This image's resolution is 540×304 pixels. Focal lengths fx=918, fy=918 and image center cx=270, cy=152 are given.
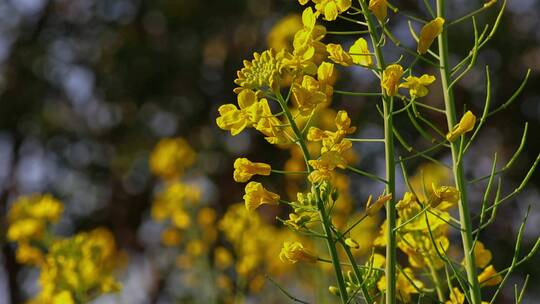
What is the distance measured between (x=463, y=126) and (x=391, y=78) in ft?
0.47

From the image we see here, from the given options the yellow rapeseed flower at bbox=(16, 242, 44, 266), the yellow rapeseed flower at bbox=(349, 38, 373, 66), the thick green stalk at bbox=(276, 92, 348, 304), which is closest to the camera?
the thick green stalk at bbox=(276, 92, 348, 304)

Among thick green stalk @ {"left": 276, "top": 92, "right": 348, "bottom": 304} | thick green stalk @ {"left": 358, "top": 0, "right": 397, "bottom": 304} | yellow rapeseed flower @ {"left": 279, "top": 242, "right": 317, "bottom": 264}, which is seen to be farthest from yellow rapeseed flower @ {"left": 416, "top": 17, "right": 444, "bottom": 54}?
yellow rapeseed flower @ {"left": 279, "top": 242, "right": 317, "bottom": 264}

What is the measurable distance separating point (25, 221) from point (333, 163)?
1931mm

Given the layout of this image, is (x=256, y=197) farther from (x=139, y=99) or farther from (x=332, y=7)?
(x=139, y=99)

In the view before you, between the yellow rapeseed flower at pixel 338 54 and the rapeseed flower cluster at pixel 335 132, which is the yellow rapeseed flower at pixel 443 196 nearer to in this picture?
the rapeseed flower cluster at pixel 335 132

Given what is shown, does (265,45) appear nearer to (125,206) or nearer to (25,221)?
(125,206)

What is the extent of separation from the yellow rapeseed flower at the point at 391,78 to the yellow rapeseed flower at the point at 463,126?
0.12 m

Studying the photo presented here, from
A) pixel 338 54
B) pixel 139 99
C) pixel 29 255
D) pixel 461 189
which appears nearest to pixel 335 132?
pixel 338 54

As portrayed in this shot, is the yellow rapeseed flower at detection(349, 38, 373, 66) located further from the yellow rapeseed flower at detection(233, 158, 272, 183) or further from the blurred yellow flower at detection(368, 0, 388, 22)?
the yellow rapeseed flower at detection(233, 158, 272, 183)

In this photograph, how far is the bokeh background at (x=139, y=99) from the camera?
6.82 metres

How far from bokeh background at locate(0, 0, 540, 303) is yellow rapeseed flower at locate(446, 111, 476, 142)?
17.7 feet

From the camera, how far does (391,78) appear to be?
3.85 feet

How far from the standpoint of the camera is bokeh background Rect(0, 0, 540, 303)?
682 centimetres

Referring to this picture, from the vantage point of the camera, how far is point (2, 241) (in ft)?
22.6
